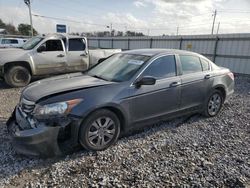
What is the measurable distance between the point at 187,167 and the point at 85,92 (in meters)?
1.86

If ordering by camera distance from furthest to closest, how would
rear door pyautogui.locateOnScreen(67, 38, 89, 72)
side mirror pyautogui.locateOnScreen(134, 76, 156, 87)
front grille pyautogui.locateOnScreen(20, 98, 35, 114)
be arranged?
rear door pyautogui.locateOnScreen(67, 38, 89, 72)
side mirror pyautogui.locateOnScreen(134, 76, 156, 87)
front grille pyautogui.locateOnScreen(20, 98, 35, 114)

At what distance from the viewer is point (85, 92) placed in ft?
10.7

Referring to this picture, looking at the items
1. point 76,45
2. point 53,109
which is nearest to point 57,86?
point 53,109

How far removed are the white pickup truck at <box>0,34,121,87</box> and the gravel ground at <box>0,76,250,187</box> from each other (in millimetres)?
3882

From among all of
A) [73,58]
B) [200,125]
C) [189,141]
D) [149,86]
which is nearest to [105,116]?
[149,86]

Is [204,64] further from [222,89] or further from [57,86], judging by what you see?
[57,86]

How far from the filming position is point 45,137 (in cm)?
298

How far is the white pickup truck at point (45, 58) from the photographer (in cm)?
757

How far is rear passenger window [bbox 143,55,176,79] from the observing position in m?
3.91

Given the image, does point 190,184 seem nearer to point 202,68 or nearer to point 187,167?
point 187,167

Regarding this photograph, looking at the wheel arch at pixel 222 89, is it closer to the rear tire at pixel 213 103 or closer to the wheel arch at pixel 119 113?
the rear tire at pixel 213 103

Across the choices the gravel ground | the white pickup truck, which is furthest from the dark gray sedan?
the white pickup truck

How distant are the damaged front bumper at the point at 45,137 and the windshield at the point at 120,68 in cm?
113

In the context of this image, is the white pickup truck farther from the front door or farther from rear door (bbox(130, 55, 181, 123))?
rear door (bbox(130, 55, 181, 123))
